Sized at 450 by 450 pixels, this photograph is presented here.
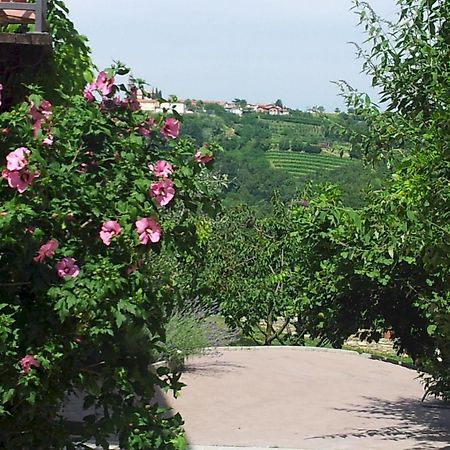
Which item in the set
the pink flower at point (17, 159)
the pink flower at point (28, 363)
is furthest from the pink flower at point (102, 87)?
the pink flower at point (28, 363)

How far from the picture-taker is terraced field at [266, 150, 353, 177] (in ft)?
240

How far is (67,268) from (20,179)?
1.42 feet

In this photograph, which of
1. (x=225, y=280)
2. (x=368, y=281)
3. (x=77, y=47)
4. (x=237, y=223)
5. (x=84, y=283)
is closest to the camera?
(x=84, y=283)

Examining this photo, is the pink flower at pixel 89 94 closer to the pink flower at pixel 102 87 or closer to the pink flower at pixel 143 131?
the pink flower at pixel 102 87

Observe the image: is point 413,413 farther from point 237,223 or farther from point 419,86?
point 237,223

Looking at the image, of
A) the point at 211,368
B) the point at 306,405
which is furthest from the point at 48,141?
the point at 211,368

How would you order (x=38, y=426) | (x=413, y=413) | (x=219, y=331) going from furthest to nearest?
1. (x=219, y=331)
2. (x=413, y=413)
3. (x=38, y=426)

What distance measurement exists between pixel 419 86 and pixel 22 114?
4.42 metres

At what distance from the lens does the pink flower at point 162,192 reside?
13.5 ft

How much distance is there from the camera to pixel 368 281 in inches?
465

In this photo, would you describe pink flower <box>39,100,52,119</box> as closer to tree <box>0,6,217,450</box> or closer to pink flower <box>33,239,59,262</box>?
tree <box>0,6,217,450</box>

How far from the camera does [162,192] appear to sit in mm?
4129

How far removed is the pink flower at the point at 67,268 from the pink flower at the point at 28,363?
37 cm

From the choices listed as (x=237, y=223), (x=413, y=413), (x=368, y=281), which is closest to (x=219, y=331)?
(x=368, y=281)
